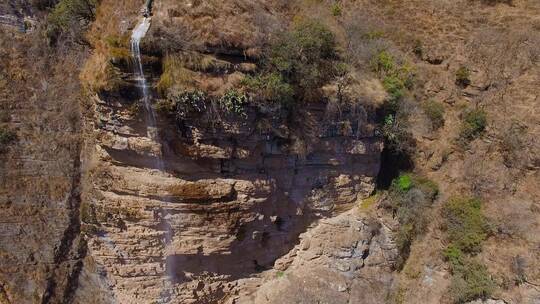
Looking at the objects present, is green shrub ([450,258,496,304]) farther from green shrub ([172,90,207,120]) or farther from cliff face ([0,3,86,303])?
cliff face ([0,3,86,303])

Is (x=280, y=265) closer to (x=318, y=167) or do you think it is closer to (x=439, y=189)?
(x=318, y=167)

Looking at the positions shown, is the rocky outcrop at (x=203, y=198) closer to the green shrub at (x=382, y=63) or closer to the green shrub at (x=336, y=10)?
the green shrub at (x=382, y=63)

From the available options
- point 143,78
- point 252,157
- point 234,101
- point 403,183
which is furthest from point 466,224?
point 143,78

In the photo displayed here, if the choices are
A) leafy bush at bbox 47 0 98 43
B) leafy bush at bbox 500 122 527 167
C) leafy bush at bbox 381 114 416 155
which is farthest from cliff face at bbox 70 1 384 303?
leafy bush at bbox 500 122 527 167

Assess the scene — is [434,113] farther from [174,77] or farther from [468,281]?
[174,77]

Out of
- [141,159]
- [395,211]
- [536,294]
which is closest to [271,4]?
[141,159]

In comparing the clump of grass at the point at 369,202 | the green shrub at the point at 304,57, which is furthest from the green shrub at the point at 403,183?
the green shrub at the point at 304,57
